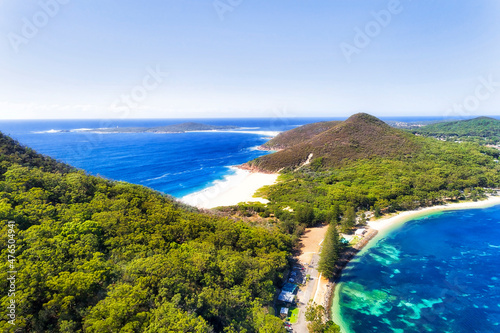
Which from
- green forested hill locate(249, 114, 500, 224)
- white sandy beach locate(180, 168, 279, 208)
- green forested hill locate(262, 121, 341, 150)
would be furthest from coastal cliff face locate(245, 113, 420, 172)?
green forested hill locate(262, 121, 341, 150)

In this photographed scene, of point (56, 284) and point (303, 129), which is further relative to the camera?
point (303, 129)

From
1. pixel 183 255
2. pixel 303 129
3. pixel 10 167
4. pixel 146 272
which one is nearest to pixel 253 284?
pixel 183 255

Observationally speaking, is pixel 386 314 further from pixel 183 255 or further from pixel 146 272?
pixel 146 272

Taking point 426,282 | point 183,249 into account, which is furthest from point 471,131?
point 183,249

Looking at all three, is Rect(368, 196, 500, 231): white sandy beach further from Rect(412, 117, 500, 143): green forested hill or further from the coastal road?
Rect(412, 117, 500, 143): green forested hill

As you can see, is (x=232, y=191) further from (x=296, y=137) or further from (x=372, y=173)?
(x=296, y=137)
